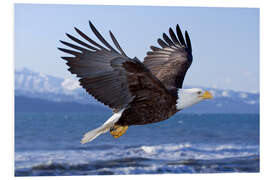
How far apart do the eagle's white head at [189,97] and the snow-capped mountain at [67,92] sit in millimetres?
2159

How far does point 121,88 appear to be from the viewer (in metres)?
3.00

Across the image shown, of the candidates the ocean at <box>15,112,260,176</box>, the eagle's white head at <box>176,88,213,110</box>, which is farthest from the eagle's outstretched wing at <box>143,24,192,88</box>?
the ocean at <box>15,112,260,176</box>

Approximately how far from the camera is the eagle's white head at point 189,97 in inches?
118

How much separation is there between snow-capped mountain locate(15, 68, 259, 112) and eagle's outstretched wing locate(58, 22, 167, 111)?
2374 millimetres

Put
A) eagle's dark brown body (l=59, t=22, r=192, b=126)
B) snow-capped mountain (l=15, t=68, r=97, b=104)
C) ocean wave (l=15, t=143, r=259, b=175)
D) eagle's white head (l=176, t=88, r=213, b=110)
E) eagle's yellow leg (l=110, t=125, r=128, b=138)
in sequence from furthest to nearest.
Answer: ocean wave (l=15, t=143, r=259, b=175) → snow-capped mountain (l=15, t=68, r=97, b=104) → eagle's yellow leg (l=110, t=125, r=128, b=138) → eagle's white head (l=176, t=88, r=213, b=110) → eagle's dark brown body (l=59, t=22, r=192, b=126)

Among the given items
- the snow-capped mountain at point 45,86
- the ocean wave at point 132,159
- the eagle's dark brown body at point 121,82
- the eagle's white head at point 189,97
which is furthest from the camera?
the ocean wave at point 132,159

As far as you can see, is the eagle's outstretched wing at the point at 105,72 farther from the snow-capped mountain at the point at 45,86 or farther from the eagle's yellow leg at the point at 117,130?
the snow-capped mountain at the point at 45,86

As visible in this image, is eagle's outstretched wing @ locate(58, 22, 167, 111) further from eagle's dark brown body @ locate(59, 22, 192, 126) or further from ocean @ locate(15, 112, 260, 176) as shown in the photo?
ocean @ locate(15, 112, 260, 176)

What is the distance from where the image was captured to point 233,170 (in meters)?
6.86

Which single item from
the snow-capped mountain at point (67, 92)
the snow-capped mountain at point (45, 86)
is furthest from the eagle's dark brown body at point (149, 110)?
the snow-capped mountain at point (45, 86)

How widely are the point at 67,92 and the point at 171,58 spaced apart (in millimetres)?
3464

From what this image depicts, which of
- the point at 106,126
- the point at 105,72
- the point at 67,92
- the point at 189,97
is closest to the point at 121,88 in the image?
the point at 105,72

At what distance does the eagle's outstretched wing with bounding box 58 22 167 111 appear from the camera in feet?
9.41
